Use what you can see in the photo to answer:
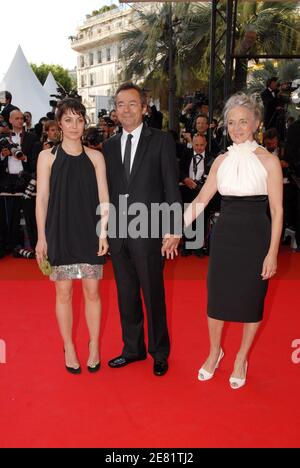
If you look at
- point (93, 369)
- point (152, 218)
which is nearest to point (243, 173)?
point (152, 218)

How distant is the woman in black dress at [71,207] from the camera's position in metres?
2.76

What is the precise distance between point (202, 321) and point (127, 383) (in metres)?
1.15

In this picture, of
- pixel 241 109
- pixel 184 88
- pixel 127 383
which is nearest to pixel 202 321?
pixel 127 383

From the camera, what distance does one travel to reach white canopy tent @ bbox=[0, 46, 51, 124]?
18.9 metres

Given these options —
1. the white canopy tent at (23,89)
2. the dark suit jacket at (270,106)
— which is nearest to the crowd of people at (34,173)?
the dark suit jacket at (270,106)

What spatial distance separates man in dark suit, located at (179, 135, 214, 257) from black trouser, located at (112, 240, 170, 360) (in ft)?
9.80

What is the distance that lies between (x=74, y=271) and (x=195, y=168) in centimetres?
351

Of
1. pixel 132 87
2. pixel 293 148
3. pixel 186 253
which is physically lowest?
pixel 186 253

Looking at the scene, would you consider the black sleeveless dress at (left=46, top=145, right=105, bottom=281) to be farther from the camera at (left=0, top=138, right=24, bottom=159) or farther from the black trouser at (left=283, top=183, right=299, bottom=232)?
the black trouser at (left=283, top=183, right=299, bottom=232)

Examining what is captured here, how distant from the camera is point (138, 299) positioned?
317cm

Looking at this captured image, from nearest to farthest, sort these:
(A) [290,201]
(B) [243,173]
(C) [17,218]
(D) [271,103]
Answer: (B) [243,173], (C) [17,218], (A) [290,201], (D) [271,103]

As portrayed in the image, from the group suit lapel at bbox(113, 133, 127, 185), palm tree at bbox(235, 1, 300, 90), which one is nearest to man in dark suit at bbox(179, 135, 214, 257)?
suit lapel at bbox(113, 133, 127, 185)

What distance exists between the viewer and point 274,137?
21.0 ft

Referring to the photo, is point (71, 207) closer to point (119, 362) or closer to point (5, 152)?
point (119, 362)
